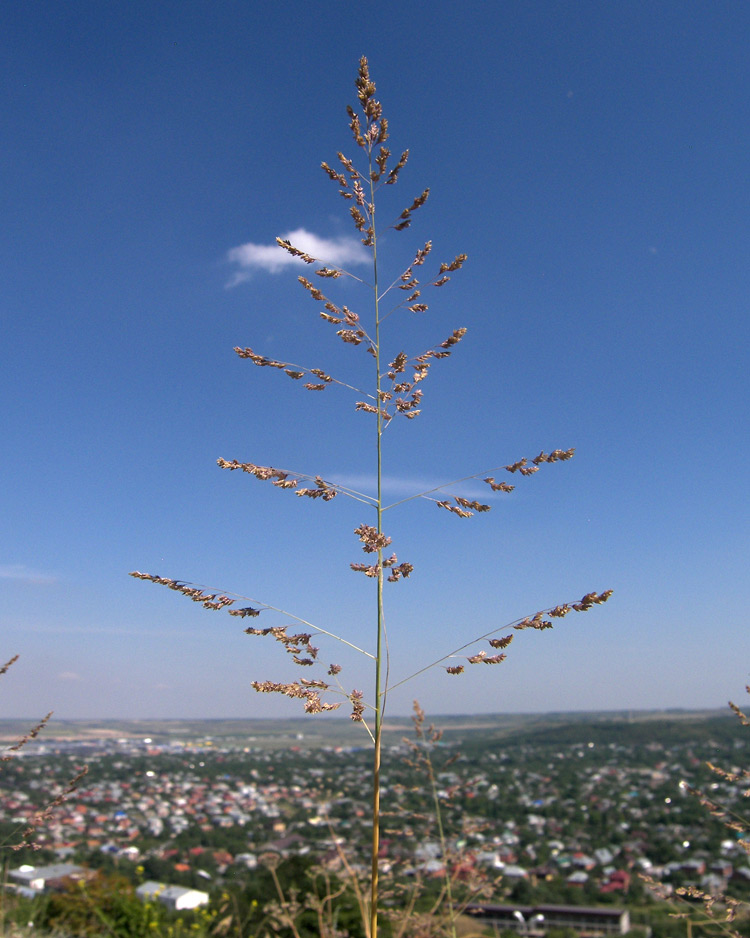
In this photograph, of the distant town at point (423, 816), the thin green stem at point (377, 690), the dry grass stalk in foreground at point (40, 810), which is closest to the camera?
the thin green stem at point (377, 690)

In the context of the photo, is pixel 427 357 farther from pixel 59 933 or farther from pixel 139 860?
pixel 139 860

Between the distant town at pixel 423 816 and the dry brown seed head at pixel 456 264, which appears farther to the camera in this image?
the distant town at pixel 423 816

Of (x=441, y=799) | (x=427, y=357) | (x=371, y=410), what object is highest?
(x=427, y=357)

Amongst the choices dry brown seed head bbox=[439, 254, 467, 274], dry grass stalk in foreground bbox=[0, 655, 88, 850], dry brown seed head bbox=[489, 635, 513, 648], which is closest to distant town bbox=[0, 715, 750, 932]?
dry grass stalk in foreground bbox=[0, 655, 88, 850]

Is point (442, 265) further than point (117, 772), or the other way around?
point (117, 772)

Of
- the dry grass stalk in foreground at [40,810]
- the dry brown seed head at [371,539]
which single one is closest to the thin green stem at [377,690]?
the dry brown seed head at [371,539]

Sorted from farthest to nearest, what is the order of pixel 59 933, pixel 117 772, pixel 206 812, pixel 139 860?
pixel 117 772, pixel 206 812, pixel 139 860, pixel 59 933

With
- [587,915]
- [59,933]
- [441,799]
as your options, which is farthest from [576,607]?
[587,915]

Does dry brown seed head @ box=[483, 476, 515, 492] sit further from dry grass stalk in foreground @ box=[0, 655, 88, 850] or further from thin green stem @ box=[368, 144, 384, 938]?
dry grass stalk in foreground @ box=[0, 655, 88, 850]

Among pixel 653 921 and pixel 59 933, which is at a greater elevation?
pixel 59 933

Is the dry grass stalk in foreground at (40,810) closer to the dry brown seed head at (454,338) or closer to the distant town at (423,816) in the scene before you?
the distant town at (423,816)

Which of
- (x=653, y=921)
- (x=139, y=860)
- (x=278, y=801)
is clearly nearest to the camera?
(x=653, y=921)
